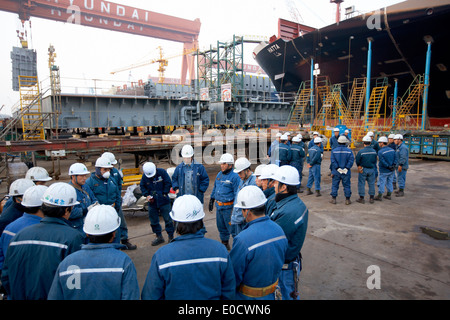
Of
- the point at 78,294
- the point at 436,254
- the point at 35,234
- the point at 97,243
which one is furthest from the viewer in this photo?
the point at 436,254

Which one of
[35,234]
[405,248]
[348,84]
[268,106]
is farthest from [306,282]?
[348,84]

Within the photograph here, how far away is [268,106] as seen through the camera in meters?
22.3

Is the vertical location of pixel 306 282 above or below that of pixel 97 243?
below

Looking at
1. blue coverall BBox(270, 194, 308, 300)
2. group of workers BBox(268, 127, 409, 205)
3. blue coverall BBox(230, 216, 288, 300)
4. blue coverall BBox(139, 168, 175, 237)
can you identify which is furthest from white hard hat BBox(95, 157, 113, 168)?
group of workers BBox(268, 127, 409, 205)

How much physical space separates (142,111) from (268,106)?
10.7 metres

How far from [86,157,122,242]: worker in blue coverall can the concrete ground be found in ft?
3.58

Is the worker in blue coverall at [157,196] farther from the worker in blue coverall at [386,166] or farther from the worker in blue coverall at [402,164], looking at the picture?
the worker in blue coverall at [402,164]

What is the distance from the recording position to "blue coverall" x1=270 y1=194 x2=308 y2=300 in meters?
2.80

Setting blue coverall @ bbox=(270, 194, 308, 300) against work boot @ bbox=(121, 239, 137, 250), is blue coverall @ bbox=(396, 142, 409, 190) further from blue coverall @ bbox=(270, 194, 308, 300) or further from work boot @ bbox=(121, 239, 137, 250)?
work boot @ bbox=(121, 239, 137, 250)

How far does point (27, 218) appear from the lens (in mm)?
2580

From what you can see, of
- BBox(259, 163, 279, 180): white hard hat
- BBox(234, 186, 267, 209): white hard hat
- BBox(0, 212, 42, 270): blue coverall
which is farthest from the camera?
BBox(259, 163, 279, 180): white hard hat

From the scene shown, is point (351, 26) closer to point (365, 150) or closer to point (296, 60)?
point (296, 60)

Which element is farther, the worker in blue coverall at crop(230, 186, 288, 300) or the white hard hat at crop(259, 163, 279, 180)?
the white hard hat at crop(259, 163, 279, 180)

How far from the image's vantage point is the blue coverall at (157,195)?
5.19 meters
